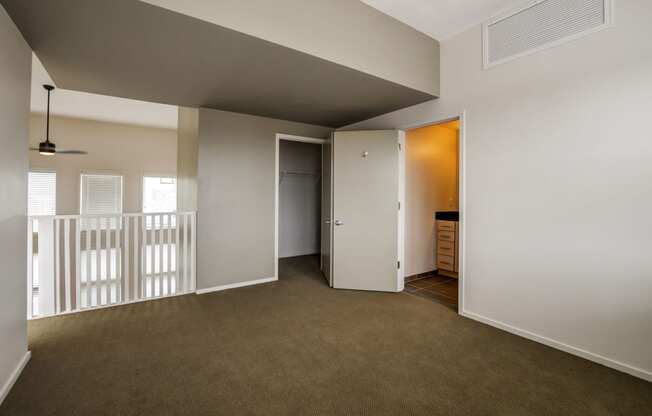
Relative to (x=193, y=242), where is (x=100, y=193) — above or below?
above

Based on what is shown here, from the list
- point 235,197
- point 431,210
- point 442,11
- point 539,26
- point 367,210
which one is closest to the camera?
point 539,26

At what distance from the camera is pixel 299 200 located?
20.2 ft

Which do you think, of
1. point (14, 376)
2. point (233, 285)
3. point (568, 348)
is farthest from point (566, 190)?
point (14, 376)

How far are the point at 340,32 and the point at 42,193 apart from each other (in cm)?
644

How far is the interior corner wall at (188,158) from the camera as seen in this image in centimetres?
377

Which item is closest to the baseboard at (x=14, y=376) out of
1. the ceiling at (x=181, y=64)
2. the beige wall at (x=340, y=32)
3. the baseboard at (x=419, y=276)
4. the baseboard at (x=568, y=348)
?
the ceiling at (x=181, y=64)

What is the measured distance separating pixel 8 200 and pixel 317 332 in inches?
91.7

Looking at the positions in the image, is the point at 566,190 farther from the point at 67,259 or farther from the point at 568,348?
the point at 67,259

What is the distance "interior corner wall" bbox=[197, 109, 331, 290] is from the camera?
144 inches

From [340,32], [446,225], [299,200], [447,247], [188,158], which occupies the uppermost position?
[340,32]

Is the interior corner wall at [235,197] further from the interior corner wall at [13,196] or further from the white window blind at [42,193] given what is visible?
the white window blind at [42,193]

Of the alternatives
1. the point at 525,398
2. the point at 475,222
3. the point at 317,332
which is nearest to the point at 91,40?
the point at 317,332

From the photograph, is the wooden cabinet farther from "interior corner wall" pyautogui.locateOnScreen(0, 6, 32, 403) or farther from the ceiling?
"interior corner wall" pyautogui.locateOnScreen(0, 6, 32, 403)

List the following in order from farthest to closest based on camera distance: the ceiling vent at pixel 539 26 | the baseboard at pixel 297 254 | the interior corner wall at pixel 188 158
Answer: the baseboard at pixel 297 254 → the interior corner wall at pixel 188 158 → the ceiling vent at pixel 539 26
